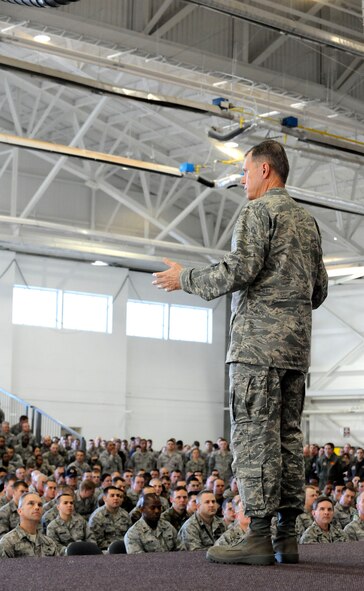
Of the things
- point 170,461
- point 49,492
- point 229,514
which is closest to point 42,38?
point 49,492

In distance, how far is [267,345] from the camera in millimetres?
3268

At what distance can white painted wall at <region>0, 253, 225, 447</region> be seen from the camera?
2688 centimetres

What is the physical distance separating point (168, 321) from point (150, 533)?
2127 centimetres

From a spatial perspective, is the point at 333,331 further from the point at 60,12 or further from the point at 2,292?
the point at 60,12

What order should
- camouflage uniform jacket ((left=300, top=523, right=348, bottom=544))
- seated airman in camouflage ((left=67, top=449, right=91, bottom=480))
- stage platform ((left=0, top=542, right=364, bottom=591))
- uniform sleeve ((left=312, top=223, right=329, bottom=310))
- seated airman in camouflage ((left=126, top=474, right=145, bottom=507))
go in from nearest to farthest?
stage platform ((left=0, top=542, right=364, bottom=591)) < uniform sleeve ((left=312, top=223, right=329, bottom=310)) < camouflage uniform jacket ((left=300, top=523, right=348, bottom=544)) < seated airman in camouflage ((left=126, top=474, right=145, bottom=507)) < seated airman in camouflage ((left=67, top=449, right=91, bottom=480))

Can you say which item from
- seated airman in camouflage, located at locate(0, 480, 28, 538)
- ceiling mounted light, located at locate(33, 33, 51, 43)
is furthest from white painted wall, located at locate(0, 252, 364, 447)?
seated airman in camouflage, located at locate(0, 480, 28, 538)

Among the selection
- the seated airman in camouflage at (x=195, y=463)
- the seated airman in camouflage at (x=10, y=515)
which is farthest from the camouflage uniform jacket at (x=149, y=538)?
the seated airman in camouflage at (x=195, y=463)

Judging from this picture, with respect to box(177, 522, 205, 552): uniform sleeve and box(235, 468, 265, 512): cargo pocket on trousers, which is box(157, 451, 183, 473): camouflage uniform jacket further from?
box(235, 468, 265, 512): cargo pocket on trousers

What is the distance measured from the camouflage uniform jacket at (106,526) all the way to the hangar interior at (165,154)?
16.2 feet

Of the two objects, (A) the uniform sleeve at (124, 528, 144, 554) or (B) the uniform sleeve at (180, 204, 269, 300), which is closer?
(B) the uniform sleeve at (180, 204, 269, 300)

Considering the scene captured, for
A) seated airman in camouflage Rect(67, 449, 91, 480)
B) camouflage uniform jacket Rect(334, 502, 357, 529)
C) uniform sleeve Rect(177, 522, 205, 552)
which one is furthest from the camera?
seated airman in camouflage Rect(67, 449, 91, 480)

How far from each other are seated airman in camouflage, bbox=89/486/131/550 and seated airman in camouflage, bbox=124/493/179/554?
4.84 feet

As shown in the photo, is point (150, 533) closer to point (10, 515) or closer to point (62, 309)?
point (10, 515)

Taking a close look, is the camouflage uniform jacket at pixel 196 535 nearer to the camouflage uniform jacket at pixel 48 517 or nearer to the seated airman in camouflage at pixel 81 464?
the camouflage uniform jacket at pixel 48 517
